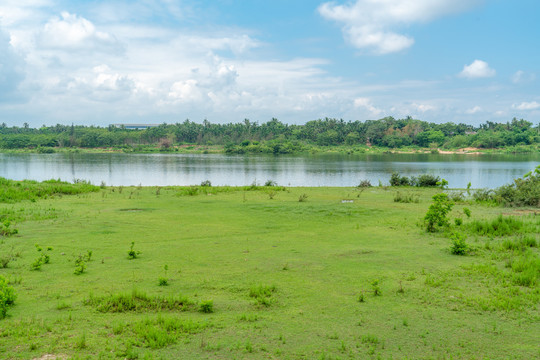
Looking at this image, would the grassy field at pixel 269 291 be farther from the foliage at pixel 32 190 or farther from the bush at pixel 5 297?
the foliage at pixel 32 190

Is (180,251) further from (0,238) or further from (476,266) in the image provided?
(476,266)

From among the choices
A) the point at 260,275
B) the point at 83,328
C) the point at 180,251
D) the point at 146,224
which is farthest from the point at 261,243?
the point at 83,328

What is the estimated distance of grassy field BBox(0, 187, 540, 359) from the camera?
191 inches

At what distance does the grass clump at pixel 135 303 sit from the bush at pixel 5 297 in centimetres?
100

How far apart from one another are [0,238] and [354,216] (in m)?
10.6

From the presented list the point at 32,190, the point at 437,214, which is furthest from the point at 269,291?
the point at 32,190

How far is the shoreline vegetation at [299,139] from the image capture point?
3898 inches

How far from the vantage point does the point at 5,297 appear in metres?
5.57

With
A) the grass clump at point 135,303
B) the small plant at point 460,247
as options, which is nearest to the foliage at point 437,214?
the small plant at point 460,247

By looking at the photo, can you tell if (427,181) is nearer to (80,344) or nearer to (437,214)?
(437,214)

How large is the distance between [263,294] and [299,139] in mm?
110080

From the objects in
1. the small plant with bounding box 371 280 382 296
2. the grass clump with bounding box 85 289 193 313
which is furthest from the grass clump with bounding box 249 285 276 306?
the small plant with bounding box 371 280 382 296

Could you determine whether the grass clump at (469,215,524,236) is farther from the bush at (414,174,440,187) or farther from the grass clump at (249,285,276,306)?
the bush at (414,174,440,187)

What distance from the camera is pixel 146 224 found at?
497 inches
